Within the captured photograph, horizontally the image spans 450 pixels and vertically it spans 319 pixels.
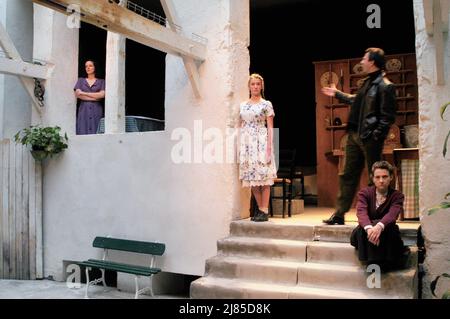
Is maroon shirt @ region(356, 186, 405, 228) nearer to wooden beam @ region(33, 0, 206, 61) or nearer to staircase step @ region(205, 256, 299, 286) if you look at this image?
staircase step @ region(205, 256, 299, 286)

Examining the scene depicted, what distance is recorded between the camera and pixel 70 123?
6.11m

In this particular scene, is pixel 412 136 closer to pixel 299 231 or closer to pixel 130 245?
pixel 299 231

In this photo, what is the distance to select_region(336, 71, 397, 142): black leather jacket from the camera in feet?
12.4

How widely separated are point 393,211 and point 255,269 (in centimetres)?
131

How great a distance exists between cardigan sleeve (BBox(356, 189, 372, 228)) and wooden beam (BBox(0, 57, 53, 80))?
13.5 feet

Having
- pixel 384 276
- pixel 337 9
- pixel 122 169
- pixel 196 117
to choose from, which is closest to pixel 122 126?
pixel 122 169

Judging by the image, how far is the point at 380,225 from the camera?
3.36 meters

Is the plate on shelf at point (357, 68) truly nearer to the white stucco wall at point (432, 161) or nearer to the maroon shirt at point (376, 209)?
the white stucco wall at point (432, 161)

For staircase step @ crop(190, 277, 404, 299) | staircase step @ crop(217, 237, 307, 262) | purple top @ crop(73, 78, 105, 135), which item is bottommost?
staircase step @ crop(190, 277, 404, 299)

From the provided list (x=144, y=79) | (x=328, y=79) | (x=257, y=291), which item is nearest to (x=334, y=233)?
(x=257, y=291)

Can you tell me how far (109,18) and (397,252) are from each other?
9.65ft

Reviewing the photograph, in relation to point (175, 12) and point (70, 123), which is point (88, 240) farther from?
point (175, 12)

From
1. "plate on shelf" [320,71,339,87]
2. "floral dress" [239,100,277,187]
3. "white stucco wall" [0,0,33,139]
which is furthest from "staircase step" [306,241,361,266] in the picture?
"white stucco wall" [0,0,33,139]

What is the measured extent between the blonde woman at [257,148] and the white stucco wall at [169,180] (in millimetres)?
147
